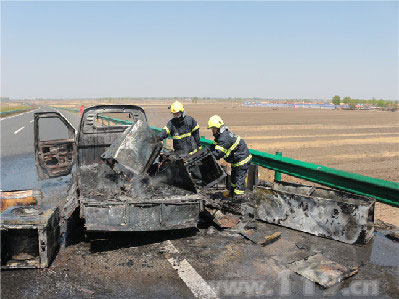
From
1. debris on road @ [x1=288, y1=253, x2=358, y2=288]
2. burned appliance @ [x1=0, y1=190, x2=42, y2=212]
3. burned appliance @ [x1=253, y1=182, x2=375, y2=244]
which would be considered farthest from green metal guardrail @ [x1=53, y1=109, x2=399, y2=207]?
burned appliance @ [x1=0, y1=190, x2=42, y2=212]

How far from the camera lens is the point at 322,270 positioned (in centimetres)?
405

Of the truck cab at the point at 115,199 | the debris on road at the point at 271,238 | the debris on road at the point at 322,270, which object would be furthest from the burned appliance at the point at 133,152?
the debris on road at the point at 322,270

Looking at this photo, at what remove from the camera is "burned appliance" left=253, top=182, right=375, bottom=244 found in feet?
15.7

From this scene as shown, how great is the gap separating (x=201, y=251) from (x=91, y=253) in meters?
1.53

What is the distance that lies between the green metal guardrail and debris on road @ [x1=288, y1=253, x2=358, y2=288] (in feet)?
4.76

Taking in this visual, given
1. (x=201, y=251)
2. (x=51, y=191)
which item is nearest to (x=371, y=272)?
(x=201, y=251)

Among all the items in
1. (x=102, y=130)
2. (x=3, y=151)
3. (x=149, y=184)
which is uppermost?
(x=102, y=130)

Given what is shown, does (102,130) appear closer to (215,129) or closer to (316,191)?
(215,129)

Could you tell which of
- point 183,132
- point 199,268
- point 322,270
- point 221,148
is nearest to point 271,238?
point 322,270

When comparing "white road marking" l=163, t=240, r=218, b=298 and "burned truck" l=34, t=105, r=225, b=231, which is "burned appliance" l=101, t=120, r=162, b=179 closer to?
"burned truck" l=34, t=105, r=225, b=231

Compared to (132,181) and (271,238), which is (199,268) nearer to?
(271,238)

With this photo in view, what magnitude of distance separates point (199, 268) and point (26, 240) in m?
2.24

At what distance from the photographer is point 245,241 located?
504 centimetres

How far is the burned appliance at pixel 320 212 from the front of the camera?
4.79 metres
